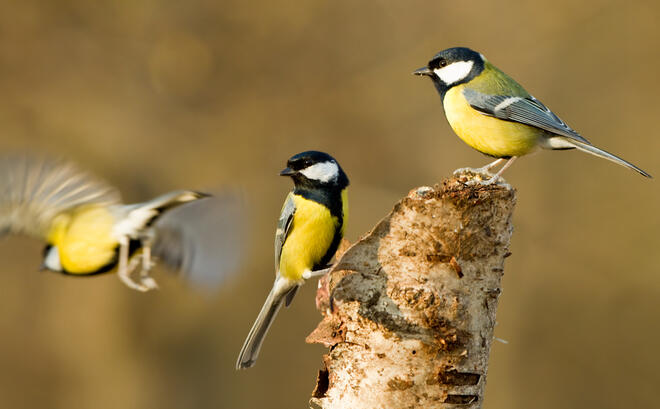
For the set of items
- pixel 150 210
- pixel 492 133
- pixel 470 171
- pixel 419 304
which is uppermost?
pixel 492 133

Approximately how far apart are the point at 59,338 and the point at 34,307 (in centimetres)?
36

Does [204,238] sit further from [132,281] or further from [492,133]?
[492,133]

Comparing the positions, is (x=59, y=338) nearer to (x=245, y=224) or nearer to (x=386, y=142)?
(x=386, y=142)

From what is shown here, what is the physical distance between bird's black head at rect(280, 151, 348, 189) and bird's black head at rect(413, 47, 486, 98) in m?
0.66

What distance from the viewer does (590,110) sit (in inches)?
268

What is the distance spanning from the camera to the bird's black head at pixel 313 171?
3.03 metres

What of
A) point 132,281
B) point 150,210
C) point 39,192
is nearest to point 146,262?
point 132,281

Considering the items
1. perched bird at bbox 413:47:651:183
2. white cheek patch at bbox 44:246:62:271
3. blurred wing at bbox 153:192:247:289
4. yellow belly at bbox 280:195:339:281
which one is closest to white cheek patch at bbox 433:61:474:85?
perched bird at bbox 413:47:651:183

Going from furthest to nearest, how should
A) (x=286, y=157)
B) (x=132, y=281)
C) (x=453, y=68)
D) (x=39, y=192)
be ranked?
(x=286, y=157) → (x=453, y=68) → (x=39, y=192) → (x=132, y=281)

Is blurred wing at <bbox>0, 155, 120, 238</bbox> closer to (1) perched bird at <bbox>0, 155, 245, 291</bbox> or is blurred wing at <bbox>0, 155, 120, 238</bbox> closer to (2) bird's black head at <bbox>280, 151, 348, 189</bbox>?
(1) perched bird at <bbox>0, 155, 245, 291</bbox>

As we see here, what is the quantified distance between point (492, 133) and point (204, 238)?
1304mm

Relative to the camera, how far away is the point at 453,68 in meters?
3.25

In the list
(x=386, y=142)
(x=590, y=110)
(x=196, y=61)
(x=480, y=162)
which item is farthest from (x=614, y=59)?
(x=196, y=61)

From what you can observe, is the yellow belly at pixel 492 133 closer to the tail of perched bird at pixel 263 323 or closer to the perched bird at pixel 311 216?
the perched bird at pixel 311 216
